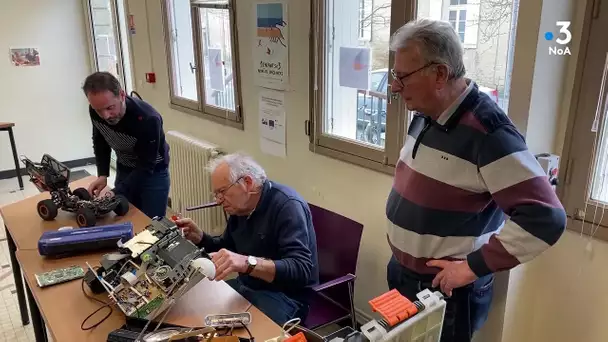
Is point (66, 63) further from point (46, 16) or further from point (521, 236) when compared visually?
point (521, 236)

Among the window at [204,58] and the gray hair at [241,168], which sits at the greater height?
the window at [204,58]

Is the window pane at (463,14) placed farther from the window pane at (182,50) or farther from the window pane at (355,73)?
the window pane at (182,50)

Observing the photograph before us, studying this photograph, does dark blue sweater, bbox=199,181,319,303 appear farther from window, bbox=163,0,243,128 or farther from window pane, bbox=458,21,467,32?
window, bbox=163,0,243,128

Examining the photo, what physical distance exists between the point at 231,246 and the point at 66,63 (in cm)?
461

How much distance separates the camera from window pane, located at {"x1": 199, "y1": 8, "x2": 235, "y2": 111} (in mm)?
3237

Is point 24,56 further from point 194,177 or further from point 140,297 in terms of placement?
point 140,297

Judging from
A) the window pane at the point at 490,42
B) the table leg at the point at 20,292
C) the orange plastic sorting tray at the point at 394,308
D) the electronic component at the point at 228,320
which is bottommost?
the table leg at the point at 20,292

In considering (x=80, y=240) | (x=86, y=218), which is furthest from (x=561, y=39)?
(x=86, y=218)

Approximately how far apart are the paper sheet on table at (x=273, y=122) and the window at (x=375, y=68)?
277 mm

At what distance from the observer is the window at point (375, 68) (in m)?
1.83

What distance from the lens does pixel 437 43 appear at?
136 cm

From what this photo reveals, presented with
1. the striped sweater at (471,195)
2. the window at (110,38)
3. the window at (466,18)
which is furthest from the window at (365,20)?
the window at (110,38)

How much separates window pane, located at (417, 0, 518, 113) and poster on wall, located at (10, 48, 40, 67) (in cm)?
503

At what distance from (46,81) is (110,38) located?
3.07ft
